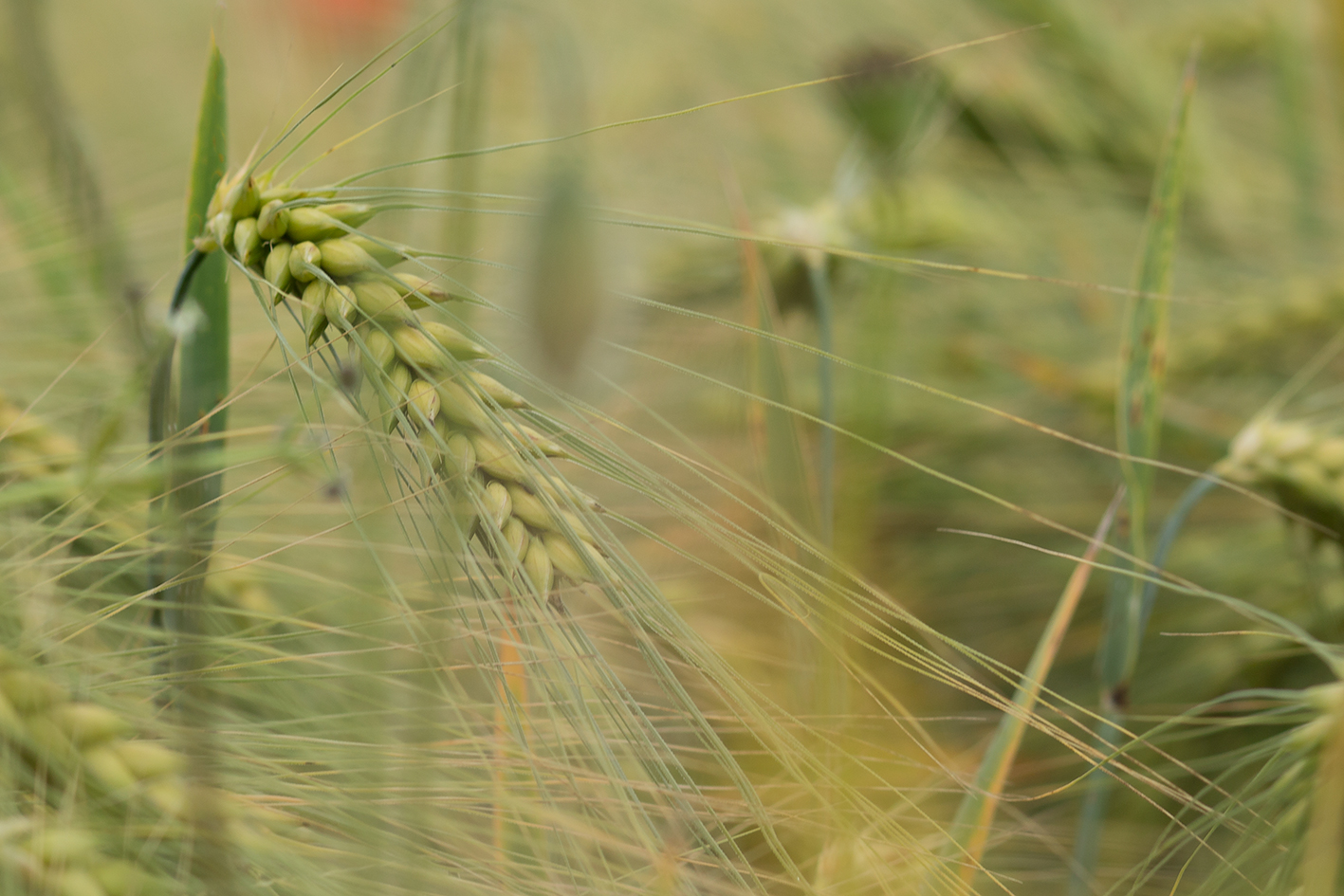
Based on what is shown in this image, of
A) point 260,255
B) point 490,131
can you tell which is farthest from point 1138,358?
point 490,131

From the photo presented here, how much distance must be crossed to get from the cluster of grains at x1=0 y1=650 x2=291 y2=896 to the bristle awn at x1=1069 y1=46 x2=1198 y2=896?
1.01 ft

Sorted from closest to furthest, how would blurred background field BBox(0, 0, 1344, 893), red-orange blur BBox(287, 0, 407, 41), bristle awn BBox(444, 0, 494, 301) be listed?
bristle awn BBox(444, 0, 494, 301), blurred background field BBox(0, 0, 1344, 893), red-orange blur BBox(287, 0, 407, 41)

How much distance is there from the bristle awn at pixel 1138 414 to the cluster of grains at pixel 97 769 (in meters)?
0.31

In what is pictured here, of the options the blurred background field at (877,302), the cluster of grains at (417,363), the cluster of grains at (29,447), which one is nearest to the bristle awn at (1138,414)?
the blurred background field at (877,302)

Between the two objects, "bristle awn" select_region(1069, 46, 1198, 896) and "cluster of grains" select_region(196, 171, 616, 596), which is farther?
"bristle awn" select_region(1069, 46, 1198, 896)

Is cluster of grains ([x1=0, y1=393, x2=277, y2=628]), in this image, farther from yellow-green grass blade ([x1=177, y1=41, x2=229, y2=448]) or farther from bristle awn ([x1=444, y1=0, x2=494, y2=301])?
bristle awn ([x1=444, y1=0, x2=494, y2=301])

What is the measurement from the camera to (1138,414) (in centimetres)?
35

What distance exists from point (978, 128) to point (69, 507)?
80cm

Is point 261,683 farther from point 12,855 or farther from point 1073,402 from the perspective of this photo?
point 1073,402

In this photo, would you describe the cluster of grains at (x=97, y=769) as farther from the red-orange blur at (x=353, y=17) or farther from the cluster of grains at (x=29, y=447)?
the red-orange blur at (x=353, y=17)

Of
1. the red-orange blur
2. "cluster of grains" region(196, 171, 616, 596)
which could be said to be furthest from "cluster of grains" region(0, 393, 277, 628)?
the red-orange blur

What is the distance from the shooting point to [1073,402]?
0.66 metres

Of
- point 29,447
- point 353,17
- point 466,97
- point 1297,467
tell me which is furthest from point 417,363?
point 353,17

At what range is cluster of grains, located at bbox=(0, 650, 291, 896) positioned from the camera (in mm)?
225
